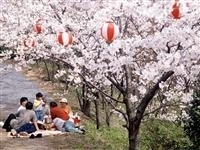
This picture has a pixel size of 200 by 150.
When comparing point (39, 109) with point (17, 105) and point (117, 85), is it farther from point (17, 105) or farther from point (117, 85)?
point (17, 105)

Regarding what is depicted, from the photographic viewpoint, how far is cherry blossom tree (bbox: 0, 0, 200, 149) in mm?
8344

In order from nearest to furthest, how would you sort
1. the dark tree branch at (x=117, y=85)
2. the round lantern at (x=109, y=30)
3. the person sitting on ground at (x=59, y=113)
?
the round lantern at (x=109, y=30)
the dark tree branch at (x=117, y=85)
the person sitting on ground at (x=59, y=113)

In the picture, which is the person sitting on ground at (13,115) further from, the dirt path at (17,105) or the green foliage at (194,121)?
the green foliage at (194,121)

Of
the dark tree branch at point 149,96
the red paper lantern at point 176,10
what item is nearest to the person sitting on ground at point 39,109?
the dark tree branch at point 149,96

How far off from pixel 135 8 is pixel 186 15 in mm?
1027

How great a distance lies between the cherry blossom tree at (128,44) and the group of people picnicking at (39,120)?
116cm

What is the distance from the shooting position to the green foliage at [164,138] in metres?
10.7

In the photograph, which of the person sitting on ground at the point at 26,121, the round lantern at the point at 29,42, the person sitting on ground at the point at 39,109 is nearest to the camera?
the person sitting on ground at the point at 26,121

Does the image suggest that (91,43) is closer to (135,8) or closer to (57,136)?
(135,8)

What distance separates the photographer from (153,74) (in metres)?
9.14

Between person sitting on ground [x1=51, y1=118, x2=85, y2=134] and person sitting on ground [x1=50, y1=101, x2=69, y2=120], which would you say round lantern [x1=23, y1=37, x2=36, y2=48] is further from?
person sitting on ground [x1=51, y1=118, x2=85, y2=134]

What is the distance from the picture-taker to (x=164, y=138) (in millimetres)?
11078

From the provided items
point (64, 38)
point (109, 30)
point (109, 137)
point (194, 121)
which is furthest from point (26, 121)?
point (109, 30)

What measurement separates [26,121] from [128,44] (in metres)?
4.78
